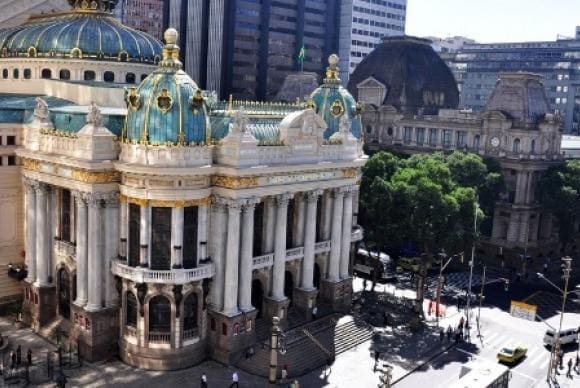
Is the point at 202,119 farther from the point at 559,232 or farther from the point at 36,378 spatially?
the point at 559,232

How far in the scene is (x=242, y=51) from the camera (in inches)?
7279

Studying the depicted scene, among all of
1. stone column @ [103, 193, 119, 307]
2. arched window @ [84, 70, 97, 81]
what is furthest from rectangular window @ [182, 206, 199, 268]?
arched window @ [84, 70, 97, 81]

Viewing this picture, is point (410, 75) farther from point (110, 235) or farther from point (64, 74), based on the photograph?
point (110, 235)

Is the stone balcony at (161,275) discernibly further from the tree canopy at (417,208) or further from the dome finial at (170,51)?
the tree canopy at (417,208)

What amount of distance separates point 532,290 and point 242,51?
360 ft

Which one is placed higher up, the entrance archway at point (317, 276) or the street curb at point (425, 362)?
the entrance archway at point (317, 276)

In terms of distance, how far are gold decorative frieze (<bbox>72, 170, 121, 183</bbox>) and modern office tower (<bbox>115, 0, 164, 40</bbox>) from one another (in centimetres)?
12045

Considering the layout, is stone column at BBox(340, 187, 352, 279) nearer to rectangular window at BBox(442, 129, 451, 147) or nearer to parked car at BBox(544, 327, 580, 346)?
parked car at BBox(544, 327, 580, 346)

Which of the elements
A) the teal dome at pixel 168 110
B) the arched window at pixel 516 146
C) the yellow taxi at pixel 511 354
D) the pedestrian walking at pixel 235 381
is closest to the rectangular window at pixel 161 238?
the teal dome at pixel 168 110

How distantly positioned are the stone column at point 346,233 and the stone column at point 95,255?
2741cm

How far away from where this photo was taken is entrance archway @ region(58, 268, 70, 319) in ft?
233

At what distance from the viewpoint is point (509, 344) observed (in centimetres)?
Answer: 7781

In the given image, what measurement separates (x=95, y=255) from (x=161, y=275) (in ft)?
23.9

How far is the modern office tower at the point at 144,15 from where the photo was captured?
583 ft
